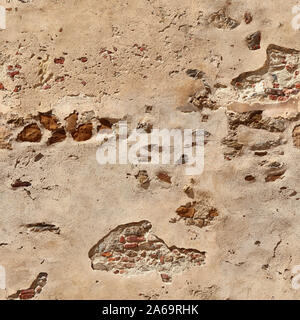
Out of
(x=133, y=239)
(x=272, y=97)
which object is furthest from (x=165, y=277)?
(x=272, y=97)

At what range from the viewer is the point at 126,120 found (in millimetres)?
2430

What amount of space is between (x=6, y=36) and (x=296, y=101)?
6.55 ft

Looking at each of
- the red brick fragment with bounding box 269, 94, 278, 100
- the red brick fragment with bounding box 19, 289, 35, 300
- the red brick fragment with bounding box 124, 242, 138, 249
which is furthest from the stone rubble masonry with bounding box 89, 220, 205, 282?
the red brick fragment with bounding box 269, 94, 278, 100

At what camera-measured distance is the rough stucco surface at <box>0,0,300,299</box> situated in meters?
2.40

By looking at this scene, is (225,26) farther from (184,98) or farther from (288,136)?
(288,136)

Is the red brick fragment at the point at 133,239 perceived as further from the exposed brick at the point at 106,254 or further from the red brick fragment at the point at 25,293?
the red brick fragment at the point at 25,293

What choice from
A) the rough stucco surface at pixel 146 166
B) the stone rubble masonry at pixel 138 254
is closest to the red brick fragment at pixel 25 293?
the rough stucco surface at pixel 146 166

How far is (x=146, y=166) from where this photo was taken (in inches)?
97.3

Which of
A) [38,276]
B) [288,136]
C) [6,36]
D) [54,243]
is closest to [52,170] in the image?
[54,243]

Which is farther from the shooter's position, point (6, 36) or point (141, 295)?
point (141, 295)

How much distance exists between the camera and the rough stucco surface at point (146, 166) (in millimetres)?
2400

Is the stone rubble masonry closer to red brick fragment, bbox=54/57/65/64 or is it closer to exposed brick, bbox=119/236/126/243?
exposed brick, bbox=119/236/126/243

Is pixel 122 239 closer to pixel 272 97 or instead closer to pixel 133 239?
pixel 133 239

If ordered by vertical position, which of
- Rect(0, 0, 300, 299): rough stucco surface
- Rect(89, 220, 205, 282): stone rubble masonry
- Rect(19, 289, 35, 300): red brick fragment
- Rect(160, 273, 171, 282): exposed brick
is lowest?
Rect(19, 289, 35, 300): red brick fragment
